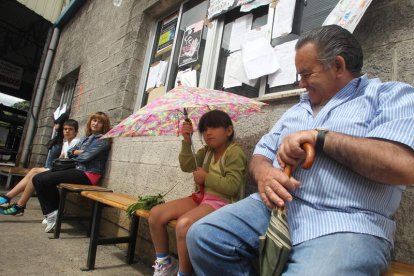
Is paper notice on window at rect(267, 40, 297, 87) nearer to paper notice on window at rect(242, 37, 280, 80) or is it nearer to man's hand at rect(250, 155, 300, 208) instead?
paper notice on window at rect(242, 37, 280, 80)

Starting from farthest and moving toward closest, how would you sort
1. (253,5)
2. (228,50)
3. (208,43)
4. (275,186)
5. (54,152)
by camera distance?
1. (54,152)
2. (208,43)
3. (228,50)
4. (253,5)
5. (275,186)

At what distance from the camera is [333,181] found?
1.35 meters

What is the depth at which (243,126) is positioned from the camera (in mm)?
2812

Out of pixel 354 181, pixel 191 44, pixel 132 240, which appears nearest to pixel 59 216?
pixel 132 240

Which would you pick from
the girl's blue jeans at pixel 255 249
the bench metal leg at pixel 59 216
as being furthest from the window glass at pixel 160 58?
the girl's blue jeans at pixel 255 249

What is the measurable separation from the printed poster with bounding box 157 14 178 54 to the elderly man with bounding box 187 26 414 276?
10.3ft

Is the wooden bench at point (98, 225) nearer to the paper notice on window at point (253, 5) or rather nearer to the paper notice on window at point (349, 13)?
the paper notice on window at point (349, 13)

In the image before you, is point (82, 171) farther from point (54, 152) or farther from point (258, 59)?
point (258, 59)

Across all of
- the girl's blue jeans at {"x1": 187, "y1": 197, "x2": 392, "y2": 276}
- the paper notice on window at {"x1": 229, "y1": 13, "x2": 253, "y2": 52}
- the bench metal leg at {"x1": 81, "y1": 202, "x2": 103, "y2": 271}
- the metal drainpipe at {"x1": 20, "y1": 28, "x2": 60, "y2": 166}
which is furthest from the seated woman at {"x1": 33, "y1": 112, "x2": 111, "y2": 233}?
the metal drainpipe at {"x1": 20, "y1": 28, "x2": 60, "y2": 166}

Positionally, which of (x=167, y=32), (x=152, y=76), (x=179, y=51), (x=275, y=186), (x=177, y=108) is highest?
(x=167, y=32)

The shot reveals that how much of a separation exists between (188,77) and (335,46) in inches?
95.0

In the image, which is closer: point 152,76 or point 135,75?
point 152,76

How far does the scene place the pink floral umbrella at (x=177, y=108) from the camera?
6.82ft

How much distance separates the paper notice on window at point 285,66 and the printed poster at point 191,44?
1.34m
